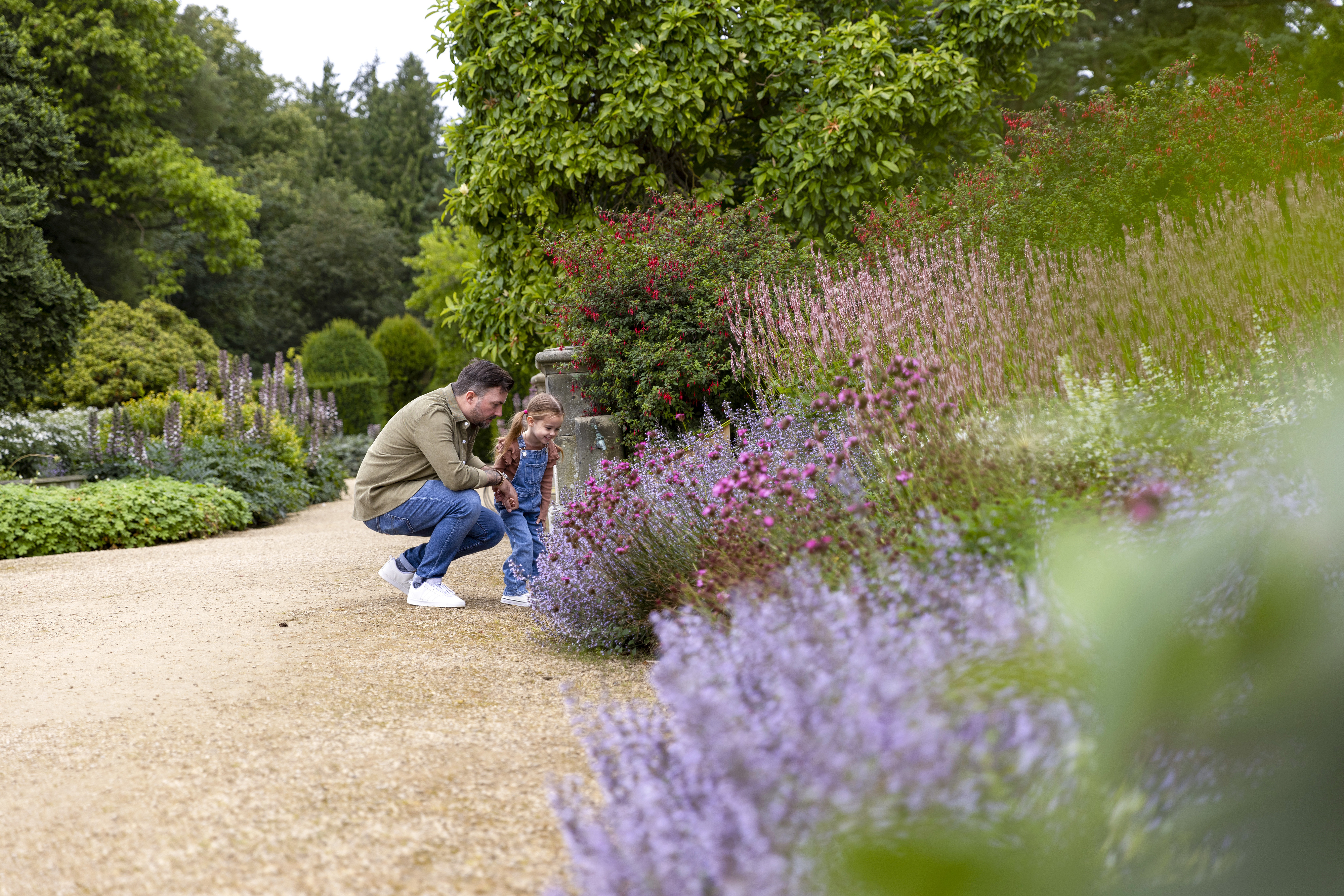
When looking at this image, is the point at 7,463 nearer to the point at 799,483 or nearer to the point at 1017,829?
the point at 799,483

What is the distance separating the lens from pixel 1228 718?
4.90ft

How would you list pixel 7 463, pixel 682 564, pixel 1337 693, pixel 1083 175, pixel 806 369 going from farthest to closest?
pixel 7 463
pixel 1083 175
pixel 806 369
pixel 682 564
pixel 1337 693

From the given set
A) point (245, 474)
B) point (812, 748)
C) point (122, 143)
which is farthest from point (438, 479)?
point (122, 143)

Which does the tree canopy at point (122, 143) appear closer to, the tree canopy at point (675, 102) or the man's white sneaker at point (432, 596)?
the tree canopy at point (675, 102)

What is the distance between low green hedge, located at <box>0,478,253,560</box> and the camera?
278 inches

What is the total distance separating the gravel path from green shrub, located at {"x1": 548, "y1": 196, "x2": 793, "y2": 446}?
5.30 ft

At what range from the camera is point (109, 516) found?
7.50 m

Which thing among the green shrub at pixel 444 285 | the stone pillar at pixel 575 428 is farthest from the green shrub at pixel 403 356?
the stone pillar at pixel 575 428

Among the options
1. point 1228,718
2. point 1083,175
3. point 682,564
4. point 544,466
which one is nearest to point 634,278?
point 544,466

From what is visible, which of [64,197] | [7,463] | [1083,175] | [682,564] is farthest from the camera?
[64,197]

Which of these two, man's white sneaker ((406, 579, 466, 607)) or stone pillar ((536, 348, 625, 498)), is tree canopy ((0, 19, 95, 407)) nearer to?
stone pillar ((536, 348, 625, 498))

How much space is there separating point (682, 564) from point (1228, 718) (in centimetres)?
217

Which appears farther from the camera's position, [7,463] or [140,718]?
[7,463]

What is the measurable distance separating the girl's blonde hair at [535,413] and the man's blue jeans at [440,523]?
38cm
